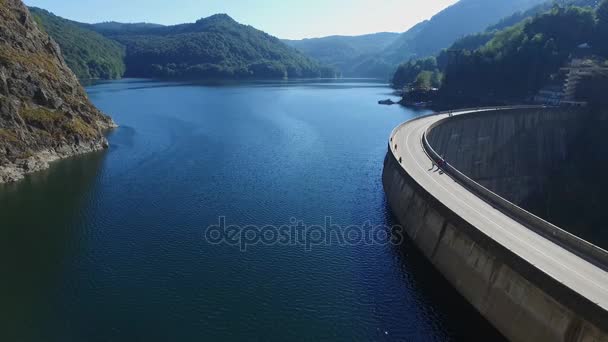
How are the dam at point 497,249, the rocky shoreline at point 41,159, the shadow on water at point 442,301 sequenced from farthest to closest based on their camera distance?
the rocky shoreline at point 41,159
the shadow on water at point 442,301
the dam at point 497,249

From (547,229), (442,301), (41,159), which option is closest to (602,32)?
(547,229)

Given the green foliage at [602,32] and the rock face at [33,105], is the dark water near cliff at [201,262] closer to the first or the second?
the rock face at [33,105]

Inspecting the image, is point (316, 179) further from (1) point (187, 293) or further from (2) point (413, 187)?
(1) point (187, 293)

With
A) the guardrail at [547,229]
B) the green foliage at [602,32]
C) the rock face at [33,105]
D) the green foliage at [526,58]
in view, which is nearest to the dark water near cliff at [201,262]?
the rock face at [33,105]

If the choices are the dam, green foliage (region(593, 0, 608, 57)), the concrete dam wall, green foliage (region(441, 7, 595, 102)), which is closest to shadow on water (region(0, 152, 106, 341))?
the dam

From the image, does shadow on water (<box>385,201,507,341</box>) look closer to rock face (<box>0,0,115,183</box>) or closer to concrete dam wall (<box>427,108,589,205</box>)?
concrete dam wall (<box>427,108,589,205</box>)

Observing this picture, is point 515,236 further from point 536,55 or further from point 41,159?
point 536,55
